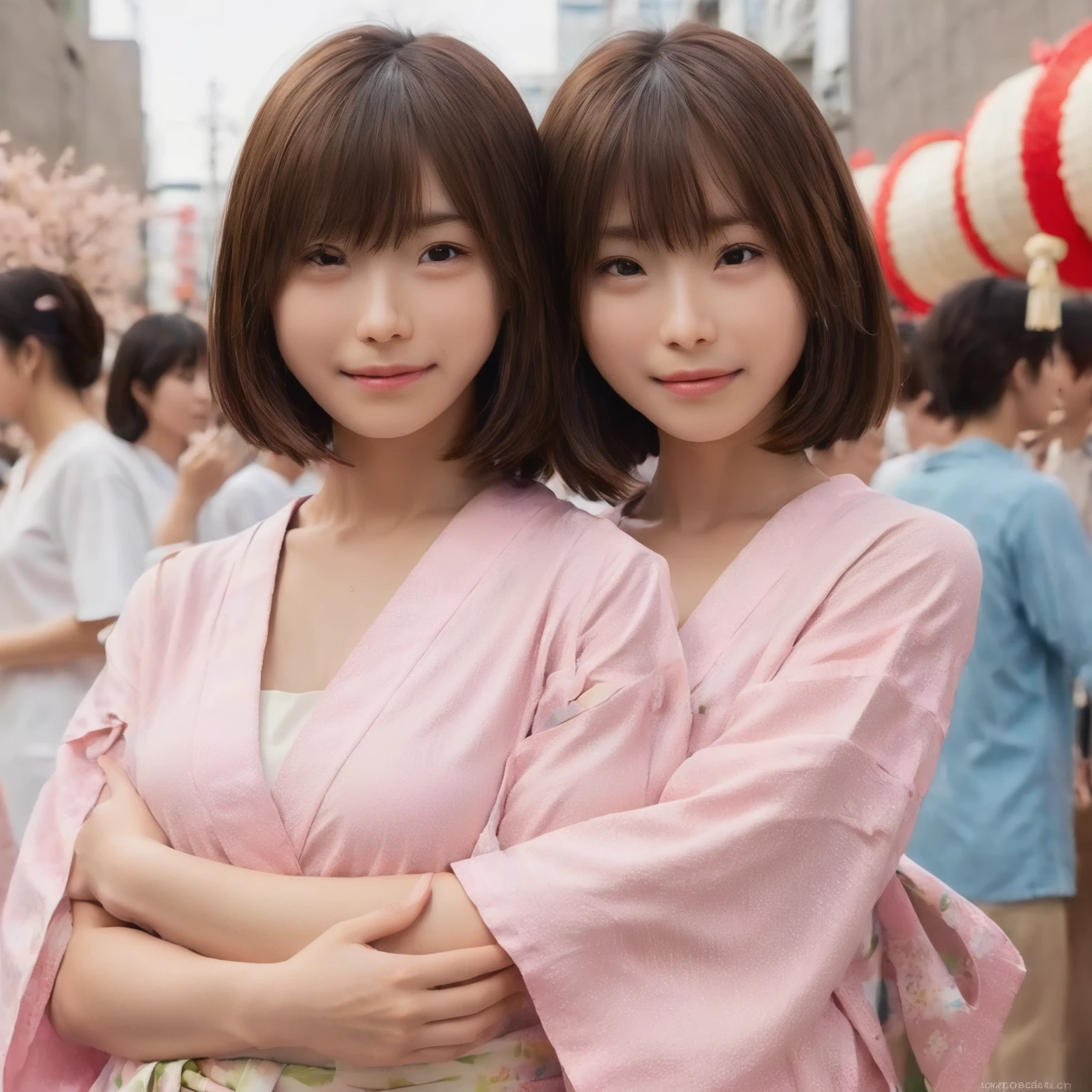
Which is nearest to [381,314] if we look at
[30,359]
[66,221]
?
[30,359]

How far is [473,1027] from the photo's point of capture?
116cm

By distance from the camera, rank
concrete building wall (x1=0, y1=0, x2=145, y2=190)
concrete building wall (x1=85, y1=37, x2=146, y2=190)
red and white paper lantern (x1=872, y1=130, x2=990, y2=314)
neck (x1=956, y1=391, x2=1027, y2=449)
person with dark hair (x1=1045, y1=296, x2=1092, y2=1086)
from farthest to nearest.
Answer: concrete building wall (x1=85, y1=37, x2=146, y2=190)
concrete building wall (x1=0, y1=0, x2=145, y2=190)
red and white paper lantern (x1=872, y1=130, x2=990, y2=314)
person with dark hair (x1=1045, y1=296, x2=1092, y2=1086)
neck (x1=956, y1=391, x2=1027, y2=449)

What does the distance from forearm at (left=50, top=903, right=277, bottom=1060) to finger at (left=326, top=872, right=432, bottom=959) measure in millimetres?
84

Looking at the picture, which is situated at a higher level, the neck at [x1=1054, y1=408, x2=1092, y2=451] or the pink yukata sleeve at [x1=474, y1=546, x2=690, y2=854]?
the pink yukata sleeve at [x1=474, y1=546, x2=690, y2=854]

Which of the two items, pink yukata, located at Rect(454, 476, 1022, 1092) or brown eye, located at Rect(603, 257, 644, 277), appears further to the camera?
brown eye, located at Rect(603, 257, 644, 277)

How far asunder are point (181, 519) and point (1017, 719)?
197 cm

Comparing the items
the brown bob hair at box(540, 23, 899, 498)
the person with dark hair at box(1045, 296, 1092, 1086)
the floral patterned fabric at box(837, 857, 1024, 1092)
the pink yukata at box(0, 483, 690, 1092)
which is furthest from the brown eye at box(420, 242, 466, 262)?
the person with dark hair at box(1045, 296, 1092, 1086)

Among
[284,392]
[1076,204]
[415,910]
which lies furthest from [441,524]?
[1076,204]

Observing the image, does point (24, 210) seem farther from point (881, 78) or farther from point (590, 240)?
point (881, 78)

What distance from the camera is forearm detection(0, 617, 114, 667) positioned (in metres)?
2.75

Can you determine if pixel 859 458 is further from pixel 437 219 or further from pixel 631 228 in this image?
pixel 437 219

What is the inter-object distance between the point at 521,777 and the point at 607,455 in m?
0.49

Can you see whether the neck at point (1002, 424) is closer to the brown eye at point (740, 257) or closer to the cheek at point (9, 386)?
the brown eye at point (740, 257)

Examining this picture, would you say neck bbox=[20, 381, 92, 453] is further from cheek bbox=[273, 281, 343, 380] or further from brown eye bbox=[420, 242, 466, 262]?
brown eye bbox=[420, 242, 466, 262]
